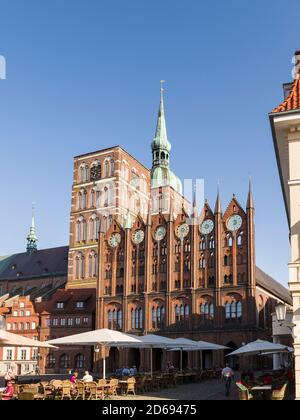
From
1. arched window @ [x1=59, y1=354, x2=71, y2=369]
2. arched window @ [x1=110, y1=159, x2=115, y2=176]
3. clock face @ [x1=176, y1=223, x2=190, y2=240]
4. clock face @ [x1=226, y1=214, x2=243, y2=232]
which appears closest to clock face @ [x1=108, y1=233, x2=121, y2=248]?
clock face @ [x1=176, y1=223, x2=190, y2=240]

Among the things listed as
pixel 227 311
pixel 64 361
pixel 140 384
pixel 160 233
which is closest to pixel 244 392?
pixel 140 384

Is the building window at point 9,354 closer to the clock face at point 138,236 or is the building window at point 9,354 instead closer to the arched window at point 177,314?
the clock face at point 138,236

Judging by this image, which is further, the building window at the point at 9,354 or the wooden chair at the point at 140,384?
the building window at the point at 9,354

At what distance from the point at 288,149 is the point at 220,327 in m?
40.3

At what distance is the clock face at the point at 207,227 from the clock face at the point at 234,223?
180 cm

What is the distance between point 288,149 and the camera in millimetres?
19031

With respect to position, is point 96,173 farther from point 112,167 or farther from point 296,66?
point 296,66

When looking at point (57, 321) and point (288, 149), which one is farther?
point (57, 321)

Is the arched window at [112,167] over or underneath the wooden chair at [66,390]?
over

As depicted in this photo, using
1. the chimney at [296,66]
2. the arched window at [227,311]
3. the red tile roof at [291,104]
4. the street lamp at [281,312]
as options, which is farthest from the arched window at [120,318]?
the red tile roof at [291,104]

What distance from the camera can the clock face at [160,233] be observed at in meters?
63.4
